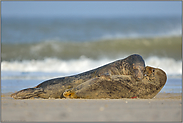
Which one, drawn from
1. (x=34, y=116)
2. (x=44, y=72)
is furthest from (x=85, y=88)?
(x=44, y=72)

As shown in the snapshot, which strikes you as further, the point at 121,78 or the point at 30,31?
the point at 30,31

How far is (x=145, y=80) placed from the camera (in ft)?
17.3

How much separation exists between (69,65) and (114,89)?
9834 millimetres

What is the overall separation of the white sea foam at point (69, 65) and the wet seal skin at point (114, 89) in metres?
8.18

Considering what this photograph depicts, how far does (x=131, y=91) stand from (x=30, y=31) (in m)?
14.8

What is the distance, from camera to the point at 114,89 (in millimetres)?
5090

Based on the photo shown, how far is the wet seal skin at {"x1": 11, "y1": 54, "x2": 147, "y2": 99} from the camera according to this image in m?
5.26

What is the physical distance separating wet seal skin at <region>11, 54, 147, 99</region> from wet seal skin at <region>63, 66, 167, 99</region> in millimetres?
94

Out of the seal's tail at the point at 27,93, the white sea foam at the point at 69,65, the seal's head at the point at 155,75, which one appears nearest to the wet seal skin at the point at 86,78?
the seal's tail at the point at 27,93

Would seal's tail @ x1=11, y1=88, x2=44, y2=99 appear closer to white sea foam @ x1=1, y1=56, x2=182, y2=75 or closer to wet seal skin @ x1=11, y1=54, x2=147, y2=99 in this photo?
wet seal skin @ x1=11, y1=54, x2=147, y2=99

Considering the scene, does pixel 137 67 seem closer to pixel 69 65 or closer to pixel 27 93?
pixel 27 93

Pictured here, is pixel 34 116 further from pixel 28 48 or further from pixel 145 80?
pixel 28 48

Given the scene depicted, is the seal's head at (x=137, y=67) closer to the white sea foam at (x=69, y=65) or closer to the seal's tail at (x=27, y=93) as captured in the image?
the seal's tail at (x=27, y=93)

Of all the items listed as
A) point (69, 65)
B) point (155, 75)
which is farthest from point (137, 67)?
point (69, 65)
